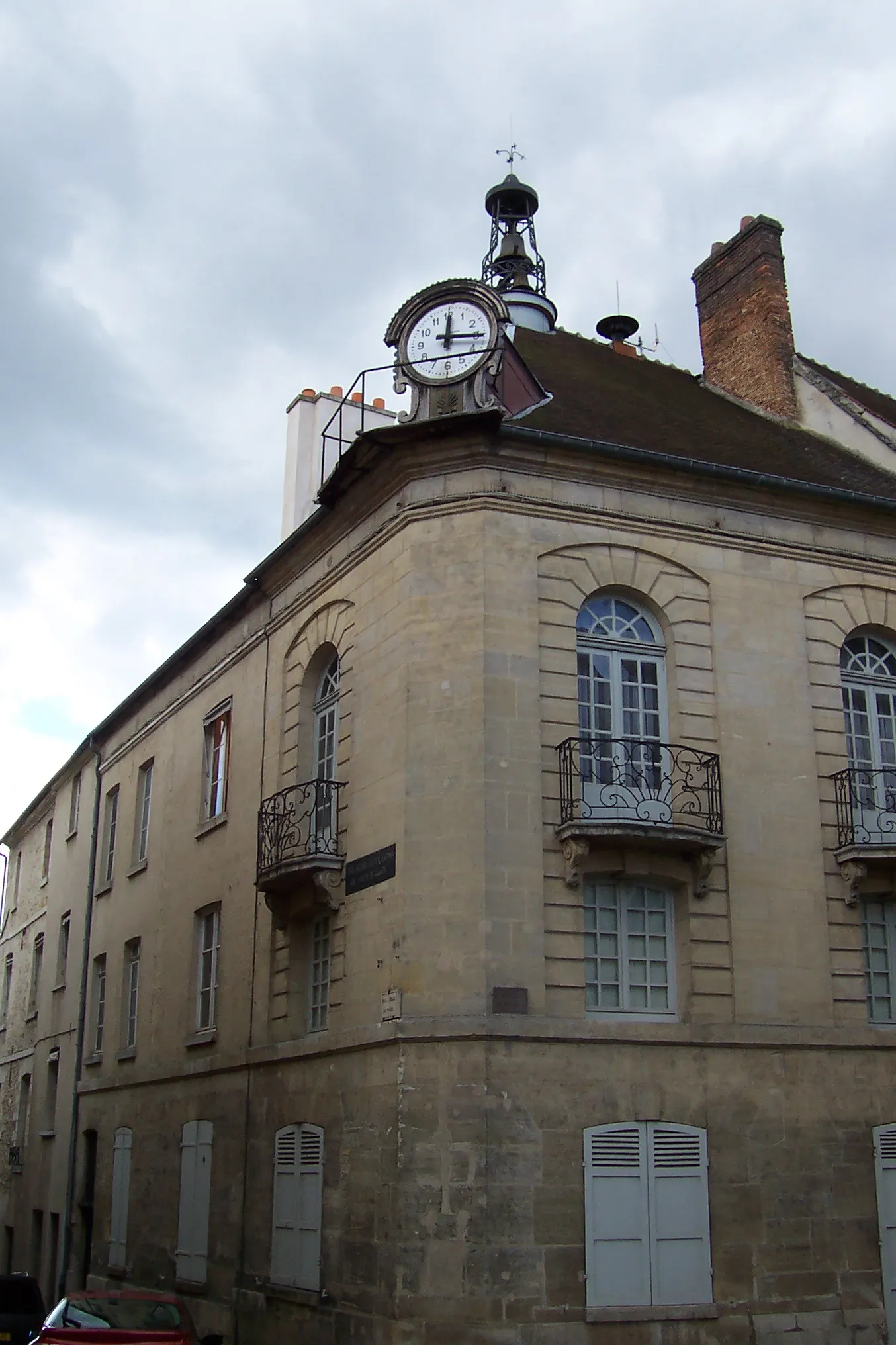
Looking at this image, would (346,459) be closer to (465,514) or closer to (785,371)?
(465,514)

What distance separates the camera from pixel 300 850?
16.2 metres

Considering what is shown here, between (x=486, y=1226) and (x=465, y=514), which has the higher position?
(x=465, y=514)

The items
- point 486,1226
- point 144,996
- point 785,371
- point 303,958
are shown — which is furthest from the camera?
point 144,996

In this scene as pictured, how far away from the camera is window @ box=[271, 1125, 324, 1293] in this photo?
1457cm

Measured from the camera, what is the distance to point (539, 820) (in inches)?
543

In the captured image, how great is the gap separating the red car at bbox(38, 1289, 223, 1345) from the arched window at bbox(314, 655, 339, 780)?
6139 mm

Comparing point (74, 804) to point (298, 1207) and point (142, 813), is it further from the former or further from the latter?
point (298, 1207)

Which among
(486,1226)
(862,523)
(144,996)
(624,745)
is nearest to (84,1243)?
→ (144,996)

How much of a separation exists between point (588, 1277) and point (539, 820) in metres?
4.26

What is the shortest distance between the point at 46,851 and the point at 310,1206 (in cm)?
1928

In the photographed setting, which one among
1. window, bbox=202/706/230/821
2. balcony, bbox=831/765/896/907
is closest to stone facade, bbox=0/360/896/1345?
balcony, bbox=831/765/896/907

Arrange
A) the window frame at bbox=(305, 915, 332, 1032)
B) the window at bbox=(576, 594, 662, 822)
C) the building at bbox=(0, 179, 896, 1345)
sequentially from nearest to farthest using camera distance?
the building at bbox=(0, 179, 896, 1345) < the window at bbox=(576, 594, 662, 822) < the window frame at bbox=(305, 915, 332, 1032)

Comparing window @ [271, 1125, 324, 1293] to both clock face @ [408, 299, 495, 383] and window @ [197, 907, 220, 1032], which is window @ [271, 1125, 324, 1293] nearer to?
window @ [197, 907, 220, 1032]

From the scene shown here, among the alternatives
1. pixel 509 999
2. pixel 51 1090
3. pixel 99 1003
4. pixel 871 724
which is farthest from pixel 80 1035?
pixel 871 724
